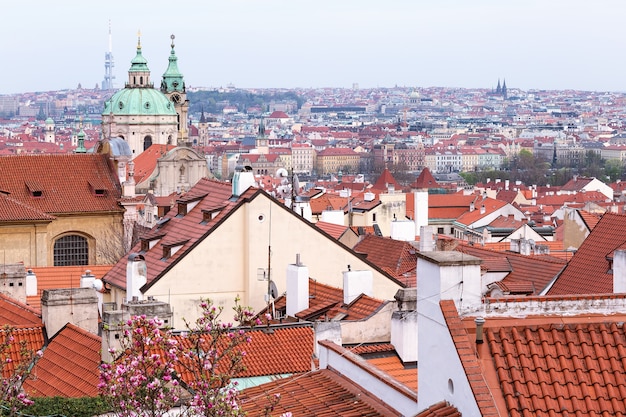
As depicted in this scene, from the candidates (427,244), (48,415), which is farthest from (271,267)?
(48,415)

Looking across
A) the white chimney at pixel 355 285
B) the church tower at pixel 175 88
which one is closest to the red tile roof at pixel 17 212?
the white chimney at pixel 355 285

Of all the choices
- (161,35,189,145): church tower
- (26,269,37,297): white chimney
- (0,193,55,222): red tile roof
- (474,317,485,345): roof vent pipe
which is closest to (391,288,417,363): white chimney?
(474,317,485,345): roof vent pipe

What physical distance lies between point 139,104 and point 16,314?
91259mm

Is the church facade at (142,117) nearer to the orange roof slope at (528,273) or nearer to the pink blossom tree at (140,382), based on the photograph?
the orange roof slope at (528,273)

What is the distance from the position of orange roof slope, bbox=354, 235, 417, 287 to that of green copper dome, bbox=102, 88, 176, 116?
76482mm

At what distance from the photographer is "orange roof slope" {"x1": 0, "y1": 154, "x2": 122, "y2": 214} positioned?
40750 mm

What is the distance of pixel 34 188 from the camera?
1612 inches

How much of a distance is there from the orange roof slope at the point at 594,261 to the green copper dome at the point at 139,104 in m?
88.8

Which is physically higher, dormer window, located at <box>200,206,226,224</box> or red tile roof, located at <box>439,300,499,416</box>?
red tile roof, located at <box>439,300,499,416</box>

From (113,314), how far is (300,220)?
289 inches

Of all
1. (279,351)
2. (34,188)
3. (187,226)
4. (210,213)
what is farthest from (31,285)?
(34,188)

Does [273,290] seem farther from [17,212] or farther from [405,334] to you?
[17,212]

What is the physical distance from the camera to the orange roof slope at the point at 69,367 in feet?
47.5

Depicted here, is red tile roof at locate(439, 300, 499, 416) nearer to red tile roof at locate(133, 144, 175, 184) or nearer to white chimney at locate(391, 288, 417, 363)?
white chimney at locate(391, 288, 417, 363)
